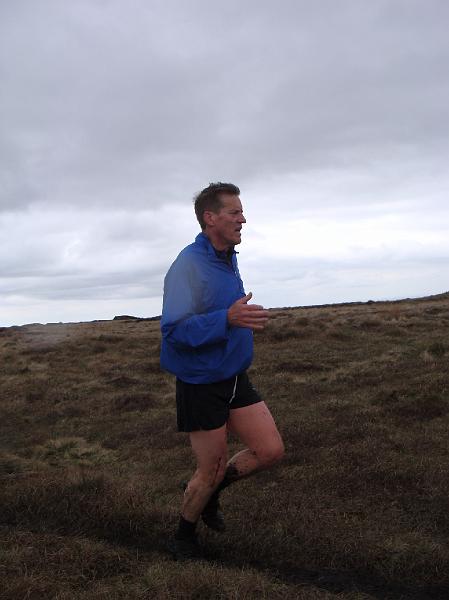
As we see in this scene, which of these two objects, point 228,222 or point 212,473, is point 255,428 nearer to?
point 212,473

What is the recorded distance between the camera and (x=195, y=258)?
441 cm

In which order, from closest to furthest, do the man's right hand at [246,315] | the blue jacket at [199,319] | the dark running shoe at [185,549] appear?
the man's right hand at [246,315]
the blue jacket at [199,319]
the dark running shoe at [185,549]

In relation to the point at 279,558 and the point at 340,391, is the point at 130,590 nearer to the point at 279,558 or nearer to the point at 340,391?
the point at 279,558

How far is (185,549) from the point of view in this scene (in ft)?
14.6

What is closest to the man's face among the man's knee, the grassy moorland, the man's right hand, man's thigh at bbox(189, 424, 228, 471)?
the man's right hand

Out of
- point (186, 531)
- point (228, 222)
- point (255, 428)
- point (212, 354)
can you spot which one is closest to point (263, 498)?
point (186, 531)

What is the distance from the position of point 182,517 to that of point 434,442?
15.1 ft

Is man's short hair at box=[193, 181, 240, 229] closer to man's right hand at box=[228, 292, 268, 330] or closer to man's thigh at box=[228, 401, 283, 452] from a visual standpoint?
man's right hand at box=[228, 292, 268, 330]

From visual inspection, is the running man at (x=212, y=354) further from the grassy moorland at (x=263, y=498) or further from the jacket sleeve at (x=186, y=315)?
the grassy moorland at (x=263, y=498)

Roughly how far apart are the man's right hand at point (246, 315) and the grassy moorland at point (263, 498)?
5.48 feet

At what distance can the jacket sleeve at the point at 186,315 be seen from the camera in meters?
4.09

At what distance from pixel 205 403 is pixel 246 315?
0.83 meters

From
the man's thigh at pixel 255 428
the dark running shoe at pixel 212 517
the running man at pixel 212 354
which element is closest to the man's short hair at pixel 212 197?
the running man at pixel 212 354

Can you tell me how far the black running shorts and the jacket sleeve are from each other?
40cm
